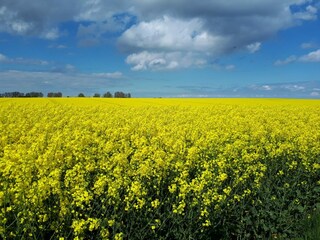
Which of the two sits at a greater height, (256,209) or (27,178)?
(27,178)

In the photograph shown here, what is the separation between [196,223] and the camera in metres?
5.85

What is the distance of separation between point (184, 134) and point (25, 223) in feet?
24.0

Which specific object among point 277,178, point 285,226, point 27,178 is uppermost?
point 27,178

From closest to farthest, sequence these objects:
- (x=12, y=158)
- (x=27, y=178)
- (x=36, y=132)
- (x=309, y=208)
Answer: (x=27, y=178) < (x=12, y=158) < (x=309, y=208) < (x=36, y=132)

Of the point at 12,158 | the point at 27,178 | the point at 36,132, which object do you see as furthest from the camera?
the point at 36,132

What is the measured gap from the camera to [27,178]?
5539 mm

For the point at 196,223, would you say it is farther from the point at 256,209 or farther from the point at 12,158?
the point at 12,158

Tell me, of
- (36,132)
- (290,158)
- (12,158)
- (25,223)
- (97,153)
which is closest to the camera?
(25,223)

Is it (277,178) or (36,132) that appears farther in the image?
(36,132)

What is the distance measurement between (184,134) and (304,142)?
3584 mm

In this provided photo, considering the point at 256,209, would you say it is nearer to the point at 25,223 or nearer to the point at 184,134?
the point at 25,223

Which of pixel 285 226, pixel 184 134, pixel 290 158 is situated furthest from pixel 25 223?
pixel 184 134

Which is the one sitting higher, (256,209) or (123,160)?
(123,160)

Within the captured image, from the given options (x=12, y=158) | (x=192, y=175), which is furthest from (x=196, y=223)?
(x=12, y=158)
